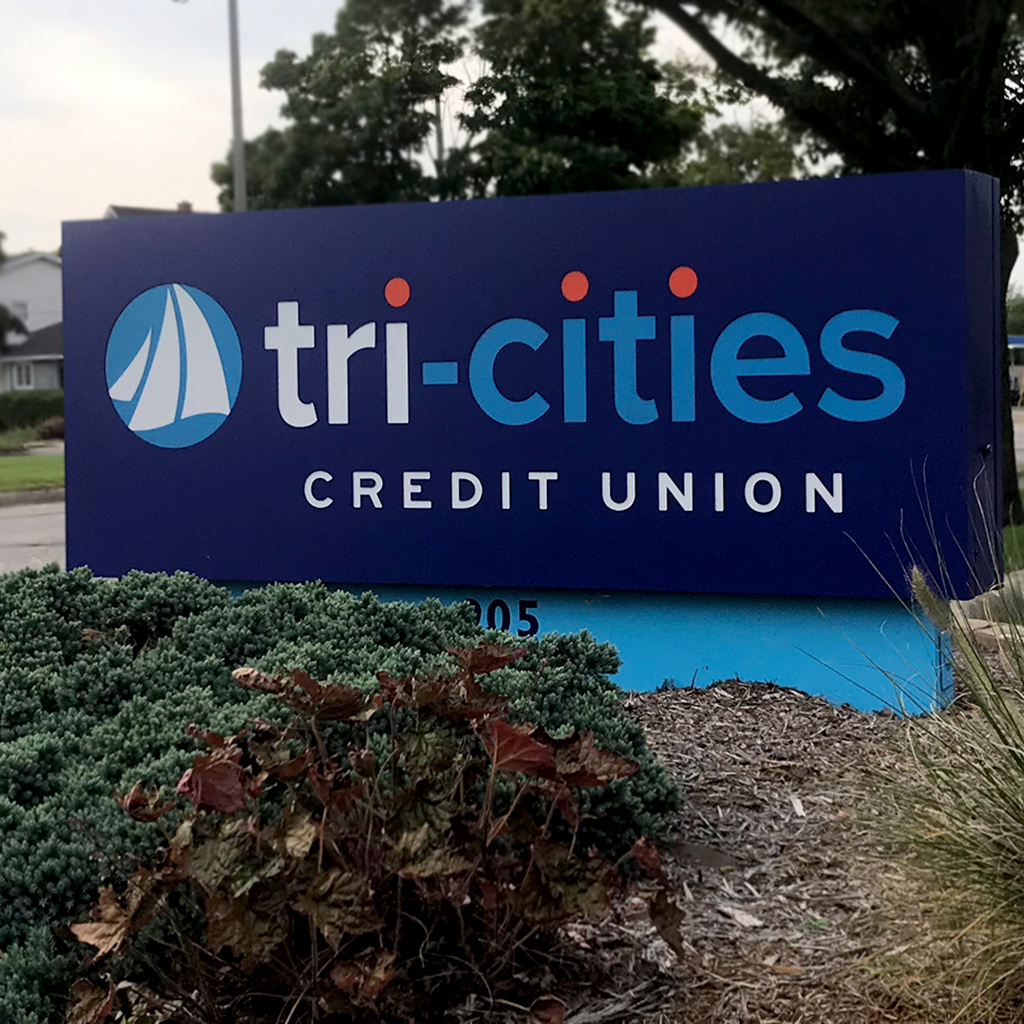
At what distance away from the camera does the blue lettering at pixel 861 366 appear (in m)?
5.66

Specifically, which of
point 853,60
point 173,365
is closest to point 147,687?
point 173,365

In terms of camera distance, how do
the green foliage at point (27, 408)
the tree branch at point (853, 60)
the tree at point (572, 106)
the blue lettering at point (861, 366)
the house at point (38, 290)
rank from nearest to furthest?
the blue lettering at point (861, 366) < the tree branch at point (853, 60) < the tree at point (572, 106) < the green foliage at point (27, 408) < the house at point (38, 290)

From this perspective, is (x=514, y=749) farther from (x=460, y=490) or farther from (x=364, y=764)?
(x=460, y=490)

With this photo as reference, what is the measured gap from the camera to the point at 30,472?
2438cm

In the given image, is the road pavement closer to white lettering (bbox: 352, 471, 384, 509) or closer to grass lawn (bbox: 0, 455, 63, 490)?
grass lawn (bbox: 0, 455, 63, 490)

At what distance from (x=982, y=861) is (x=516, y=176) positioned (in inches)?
933

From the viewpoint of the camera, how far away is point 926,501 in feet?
18.4

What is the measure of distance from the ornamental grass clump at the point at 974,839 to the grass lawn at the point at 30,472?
66.9 ft

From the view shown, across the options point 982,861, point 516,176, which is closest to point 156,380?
point 982,861

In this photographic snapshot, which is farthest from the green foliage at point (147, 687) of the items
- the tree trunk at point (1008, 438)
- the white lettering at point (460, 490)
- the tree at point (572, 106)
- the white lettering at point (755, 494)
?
the tree at point (572, 106)

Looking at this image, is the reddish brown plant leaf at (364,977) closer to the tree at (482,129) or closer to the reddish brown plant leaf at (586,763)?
the reddish brown plant leaf at (586,763)

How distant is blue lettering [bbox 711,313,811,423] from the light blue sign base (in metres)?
0.83

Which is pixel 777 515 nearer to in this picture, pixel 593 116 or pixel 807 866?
pixel 807 866

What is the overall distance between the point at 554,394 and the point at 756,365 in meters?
0.93
